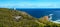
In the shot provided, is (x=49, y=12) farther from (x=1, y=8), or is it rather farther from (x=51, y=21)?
(x=1, y=8)

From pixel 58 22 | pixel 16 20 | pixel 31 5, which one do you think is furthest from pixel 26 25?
pixel 58 22

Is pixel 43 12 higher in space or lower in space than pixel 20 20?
higher

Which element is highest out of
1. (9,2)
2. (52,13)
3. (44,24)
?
(9,2)

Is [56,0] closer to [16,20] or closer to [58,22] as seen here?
[58,22]

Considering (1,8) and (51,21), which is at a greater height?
(1,8)

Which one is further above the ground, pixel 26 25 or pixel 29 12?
pixel 29 12

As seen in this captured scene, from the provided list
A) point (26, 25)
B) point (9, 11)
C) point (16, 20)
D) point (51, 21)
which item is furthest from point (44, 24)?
point (9, 11)
